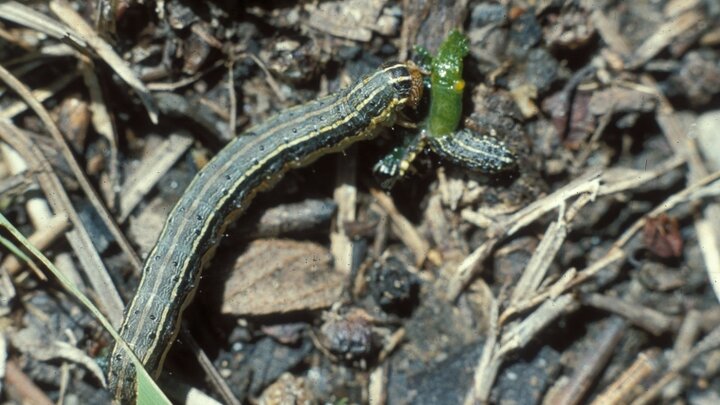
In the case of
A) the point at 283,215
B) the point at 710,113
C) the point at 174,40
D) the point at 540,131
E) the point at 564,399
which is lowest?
the point at 564,399

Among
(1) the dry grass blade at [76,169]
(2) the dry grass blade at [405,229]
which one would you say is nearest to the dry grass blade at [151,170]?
(1) the dry grass blade at [76,169]

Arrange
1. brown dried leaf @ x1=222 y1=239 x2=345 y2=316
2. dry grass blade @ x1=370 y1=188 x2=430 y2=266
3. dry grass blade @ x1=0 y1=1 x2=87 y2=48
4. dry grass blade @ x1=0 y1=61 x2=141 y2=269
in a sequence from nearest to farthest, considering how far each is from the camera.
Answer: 1. dry grass blade @ x1=0 y1=1 x2=87 y2=48
2. dry grass blade @ x1=0 y1=61 x2=141 y2=269
3. brown dried leaf @ x1=222 y1=239 x2=345 y2=316
4. dry grass blade @ x1=370 y1=188 x2=430 y2=266

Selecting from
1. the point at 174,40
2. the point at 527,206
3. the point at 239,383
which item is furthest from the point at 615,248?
the point at 174,40

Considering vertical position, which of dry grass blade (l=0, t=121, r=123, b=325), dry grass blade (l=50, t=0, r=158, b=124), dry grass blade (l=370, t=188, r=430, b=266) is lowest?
dry grass blade (l=370, t=188, r=430, b=266)

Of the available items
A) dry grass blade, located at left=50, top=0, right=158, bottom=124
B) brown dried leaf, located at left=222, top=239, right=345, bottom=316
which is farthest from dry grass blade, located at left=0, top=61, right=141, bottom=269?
brown dried leaf, located at left=222, top=239, right=345, bottom=316

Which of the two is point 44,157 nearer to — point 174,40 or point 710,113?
point 174,40

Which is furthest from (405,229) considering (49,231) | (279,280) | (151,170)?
(49,231)

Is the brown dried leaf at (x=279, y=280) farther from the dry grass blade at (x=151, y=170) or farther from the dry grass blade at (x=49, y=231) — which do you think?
the dry grass blade at (x=49, y=231)

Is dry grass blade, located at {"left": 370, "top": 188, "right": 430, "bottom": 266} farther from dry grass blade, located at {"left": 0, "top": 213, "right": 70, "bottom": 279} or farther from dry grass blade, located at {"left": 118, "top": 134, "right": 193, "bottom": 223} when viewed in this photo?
dry grass blade, located at {"left": 0, "top": 213, "right": 70, "bottom": 279}

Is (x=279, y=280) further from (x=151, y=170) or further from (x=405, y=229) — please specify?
(x=151, y=170)
